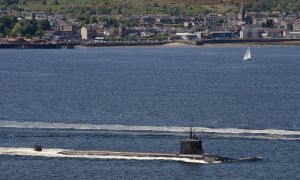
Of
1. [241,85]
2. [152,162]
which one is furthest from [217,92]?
[152,162]

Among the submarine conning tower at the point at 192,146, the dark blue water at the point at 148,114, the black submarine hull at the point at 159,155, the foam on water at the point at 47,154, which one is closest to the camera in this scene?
the dark blue water at the point at 148,114

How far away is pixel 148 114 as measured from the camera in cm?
7512

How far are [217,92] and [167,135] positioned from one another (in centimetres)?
3077

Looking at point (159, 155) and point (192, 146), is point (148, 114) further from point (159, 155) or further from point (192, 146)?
point (192, 146)

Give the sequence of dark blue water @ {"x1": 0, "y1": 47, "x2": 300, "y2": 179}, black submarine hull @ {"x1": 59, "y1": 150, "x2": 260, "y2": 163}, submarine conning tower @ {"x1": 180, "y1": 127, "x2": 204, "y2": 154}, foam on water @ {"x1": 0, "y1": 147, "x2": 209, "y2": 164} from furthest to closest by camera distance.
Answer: foam on water @ {"x1": 0, "y1": 147, "x2": 209, "y2": 164}
submarine conning tower @ {"x1": 180, "y1": 127, "x2": 204, "y2": 154}
black submarine hull @ {"x1": 59, "y1": 150, "x2": 260, "y2": 163}
dark blue water @ {"x1": 0, "y1": 47, "x2": 300, "y2": 179}

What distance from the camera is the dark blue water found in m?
54.1

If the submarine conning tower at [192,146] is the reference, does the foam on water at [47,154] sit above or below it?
below

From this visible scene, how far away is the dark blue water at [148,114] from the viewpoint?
54.1m

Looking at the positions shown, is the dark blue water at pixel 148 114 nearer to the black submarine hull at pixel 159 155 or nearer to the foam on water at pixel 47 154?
the foam on water at pixel 47 154

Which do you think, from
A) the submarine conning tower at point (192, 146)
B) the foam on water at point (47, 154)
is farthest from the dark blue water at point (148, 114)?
the submarine conning tower at point (192, 146)

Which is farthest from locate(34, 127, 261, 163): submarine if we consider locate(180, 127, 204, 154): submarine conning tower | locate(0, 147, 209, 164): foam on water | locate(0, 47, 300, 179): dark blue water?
locate(0, 47, 300, 179): dark blue water

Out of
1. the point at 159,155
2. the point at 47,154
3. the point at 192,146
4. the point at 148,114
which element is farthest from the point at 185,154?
the point at 148,114

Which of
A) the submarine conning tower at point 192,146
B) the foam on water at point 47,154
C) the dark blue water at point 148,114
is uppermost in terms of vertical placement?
the submarine conning tower at point 192,146

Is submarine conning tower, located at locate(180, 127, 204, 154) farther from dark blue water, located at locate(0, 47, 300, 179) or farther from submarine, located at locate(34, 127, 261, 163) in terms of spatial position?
dark blue water, located at locate(0, 47, 300, 179)
